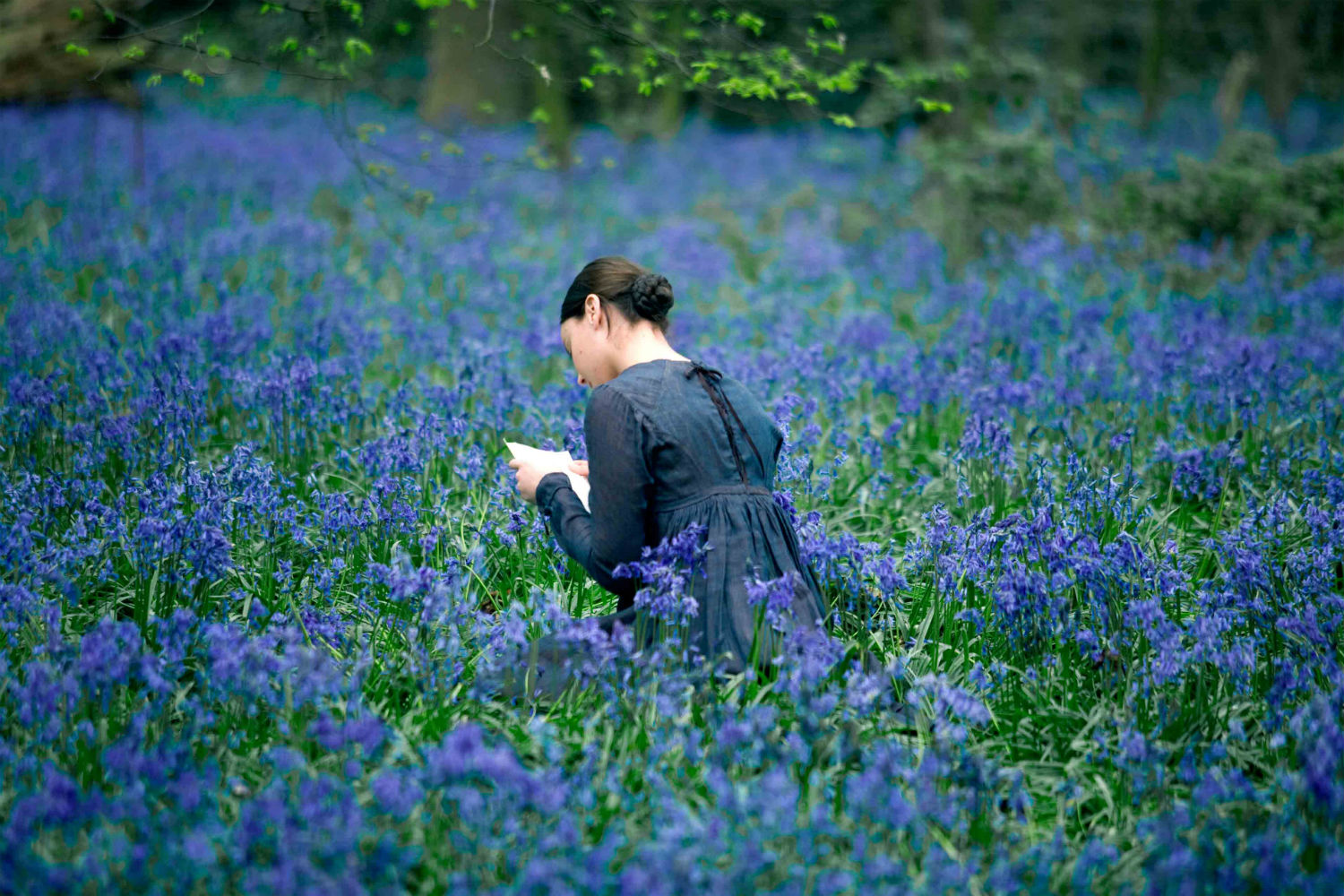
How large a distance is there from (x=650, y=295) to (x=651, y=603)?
0.99m

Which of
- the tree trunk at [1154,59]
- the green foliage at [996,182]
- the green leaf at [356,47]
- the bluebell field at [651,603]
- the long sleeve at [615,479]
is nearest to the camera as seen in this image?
the bluebell field at [651,603]

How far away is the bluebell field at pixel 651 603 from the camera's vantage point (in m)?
2.40

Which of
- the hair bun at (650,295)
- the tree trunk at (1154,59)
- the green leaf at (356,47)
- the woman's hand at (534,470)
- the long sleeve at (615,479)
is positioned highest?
the tree trunk at (1154,59)

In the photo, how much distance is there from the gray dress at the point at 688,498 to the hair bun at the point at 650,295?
176 mm

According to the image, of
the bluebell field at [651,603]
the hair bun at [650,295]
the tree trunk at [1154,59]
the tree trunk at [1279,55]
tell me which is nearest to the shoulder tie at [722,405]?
Answer: the hair bun at [650,295]

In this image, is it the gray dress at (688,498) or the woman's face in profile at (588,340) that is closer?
the gray dress at (688,498)

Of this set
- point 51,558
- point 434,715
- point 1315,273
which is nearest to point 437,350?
point 51,558

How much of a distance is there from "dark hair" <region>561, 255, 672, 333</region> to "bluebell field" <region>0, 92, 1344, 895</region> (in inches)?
31.7

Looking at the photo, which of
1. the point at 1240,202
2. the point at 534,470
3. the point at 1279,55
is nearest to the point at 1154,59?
the point at 1279,55

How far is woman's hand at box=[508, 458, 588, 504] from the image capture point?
11.8 feet

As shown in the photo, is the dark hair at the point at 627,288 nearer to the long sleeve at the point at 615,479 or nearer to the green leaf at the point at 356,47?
the long sleeve at the point at 615,479

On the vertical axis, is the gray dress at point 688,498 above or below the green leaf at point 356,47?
below

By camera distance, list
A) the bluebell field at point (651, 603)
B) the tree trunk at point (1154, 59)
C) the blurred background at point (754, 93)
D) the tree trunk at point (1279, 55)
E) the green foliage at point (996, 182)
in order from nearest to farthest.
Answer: the bluebell field at point (651, 603) → the blurred background at point (754, 93) → the green foliage at point (996, 182) → the tree trunk at point (1154, 59) → the tree trunk at point (1279, 55)

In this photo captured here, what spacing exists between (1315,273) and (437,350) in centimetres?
697
